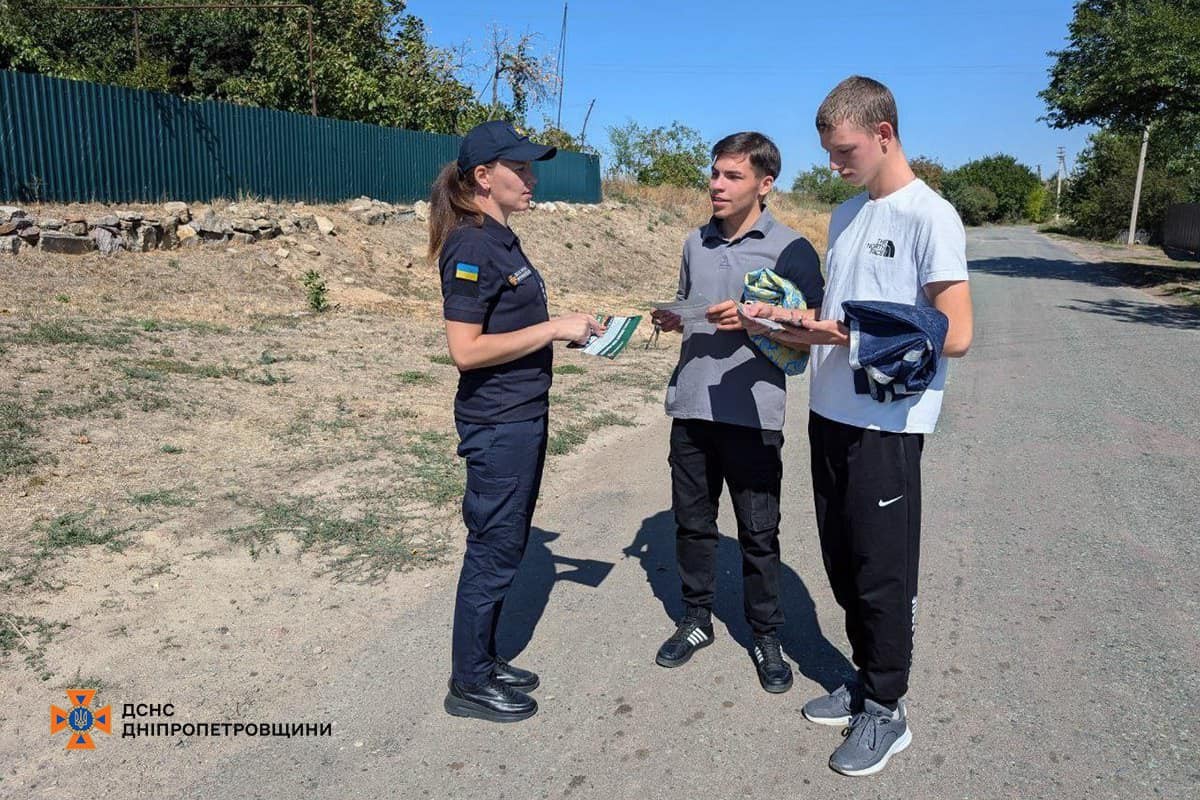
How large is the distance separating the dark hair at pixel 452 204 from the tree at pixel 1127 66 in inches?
809

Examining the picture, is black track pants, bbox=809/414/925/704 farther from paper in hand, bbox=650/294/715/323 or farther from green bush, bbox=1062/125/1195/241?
green bush, bbox=1062/125/1195/241

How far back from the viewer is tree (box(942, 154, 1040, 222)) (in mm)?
76000

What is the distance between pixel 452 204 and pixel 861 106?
1323 millimetres

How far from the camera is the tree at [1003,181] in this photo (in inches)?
2992

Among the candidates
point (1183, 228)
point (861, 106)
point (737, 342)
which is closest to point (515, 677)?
point (737, 342)

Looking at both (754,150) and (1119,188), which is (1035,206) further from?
(754,150)

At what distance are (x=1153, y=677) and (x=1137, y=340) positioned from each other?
10.6 m

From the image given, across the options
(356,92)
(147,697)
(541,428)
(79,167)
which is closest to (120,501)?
(147,697)

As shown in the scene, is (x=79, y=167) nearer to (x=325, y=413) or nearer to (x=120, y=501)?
(x=325, y=413)

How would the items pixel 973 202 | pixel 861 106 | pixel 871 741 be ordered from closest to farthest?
pixel 861 106, pixel 871 741, pixel 973 202

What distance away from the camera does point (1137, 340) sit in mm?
12203

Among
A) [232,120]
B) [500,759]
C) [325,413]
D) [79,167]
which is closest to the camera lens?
[500,759]

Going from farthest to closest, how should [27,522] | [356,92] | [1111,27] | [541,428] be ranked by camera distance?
[1111,27] → [356,92] → [27,522] → [541,428]

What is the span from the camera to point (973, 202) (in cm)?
6950
